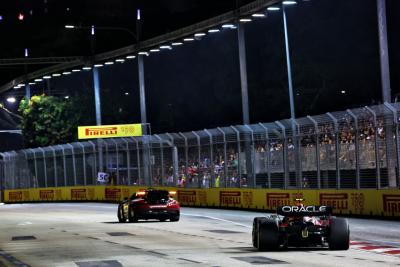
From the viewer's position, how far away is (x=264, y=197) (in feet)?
118

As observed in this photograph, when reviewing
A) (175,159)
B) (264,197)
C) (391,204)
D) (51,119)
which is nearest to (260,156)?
(264,197)

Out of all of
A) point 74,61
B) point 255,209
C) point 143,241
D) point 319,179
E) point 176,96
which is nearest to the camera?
point 143,241

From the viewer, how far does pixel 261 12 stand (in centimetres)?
3909

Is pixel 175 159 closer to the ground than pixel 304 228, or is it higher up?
higher up

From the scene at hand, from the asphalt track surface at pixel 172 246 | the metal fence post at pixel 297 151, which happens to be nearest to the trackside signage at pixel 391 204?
the asphalt track surface at pixel 172 246

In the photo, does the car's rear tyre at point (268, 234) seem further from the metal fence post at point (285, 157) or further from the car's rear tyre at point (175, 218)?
the metal fence post at point (285, 157)

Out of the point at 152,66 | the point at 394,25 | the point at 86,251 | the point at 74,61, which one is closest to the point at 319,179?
the point at 86,251

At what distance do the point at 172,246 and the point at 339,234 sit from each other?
14.1 ft

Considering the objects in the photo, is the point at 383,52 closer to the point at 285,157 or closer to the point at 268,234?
the point at 285,157

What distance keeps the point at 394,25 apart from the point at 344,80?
8.59 metres

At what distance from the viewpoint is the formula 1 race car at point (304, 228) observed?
54.5ft

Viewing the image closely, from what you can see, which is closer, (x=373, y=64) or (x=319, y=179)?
(x=319, y=179)

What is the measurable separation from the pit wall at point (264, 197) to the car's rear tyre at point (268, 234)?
231cm

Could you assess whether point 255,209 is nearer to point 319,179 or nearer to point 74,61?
point 319,179
